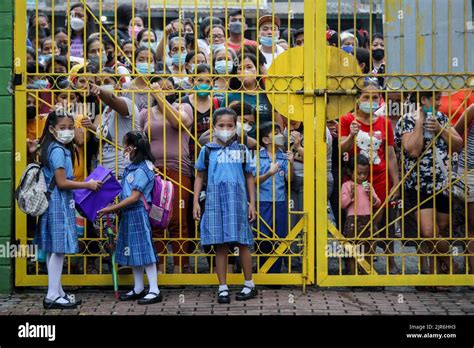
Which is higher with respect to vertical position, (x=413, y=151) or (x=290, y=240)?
(x=413, y=151)

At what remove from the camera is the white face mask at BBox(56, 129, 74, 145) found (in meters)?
8.45

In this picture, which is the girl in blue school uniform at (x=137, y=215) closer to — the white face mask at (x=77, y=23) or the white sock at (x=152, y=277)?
the white sock at (x=152, y=277)

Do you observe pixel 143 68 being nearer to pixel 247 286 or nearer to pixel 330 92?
pixel 330 92

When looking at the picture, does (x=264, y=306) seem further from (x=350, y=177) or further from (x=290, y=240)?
(x=350, y=177)

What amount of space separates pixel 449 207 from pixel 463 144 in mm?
584

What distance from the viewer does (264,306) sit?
8422 mm

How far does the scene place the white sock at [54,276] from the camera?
8.45m

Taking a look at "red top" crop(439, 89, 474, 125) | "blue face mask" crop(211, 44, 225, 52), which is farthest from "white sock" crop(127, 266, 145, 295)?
"red top" crop(439, 89, 474, 125)

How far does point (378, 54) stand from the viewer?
931 centimetres

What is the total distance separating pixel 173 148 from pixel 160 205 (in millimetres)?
691

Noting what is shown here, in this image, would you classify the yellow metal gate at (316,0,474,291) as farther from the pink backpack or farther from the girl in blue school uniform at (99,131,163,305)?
the girl in blue school uniform at (99,131,163,305)

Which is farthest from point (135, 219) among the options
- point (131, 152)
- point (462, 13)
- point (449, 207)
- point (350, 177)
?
point (462, 13)

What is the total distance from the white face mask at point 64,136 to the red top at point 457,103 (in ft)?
10.9

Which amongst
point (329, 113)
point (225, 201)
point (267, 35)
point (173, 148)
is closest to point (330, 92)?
point (329, 113)
